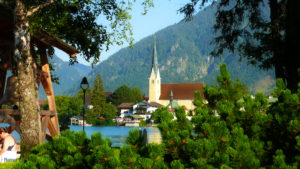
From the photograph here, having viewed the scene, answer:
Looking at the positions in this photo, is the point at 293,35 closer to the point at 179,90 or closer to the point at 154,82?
the point at 154,82

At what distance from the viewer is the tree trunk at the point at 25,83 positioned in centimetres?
945

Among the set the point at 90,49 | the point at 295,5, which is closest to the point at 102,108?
the point at 90,49

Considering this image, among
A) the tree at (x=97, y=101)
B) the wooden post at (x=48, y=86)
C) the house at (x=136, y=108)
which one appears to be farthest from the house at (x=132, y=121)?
the wooden post at (x=48, y=86)

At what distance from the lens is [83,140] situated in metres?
4.02

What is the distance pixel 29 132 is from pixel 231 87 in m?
6.42

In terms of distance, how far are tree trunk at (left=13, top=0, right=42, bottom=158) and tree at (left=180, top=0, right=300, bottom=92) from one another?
253 inches

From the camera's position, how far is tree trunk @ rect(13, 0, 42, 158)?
9.45 meters

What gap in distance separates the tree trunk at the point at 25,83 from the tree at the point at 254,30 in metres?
6.44

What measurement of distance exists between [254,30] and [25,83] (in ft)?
37.8

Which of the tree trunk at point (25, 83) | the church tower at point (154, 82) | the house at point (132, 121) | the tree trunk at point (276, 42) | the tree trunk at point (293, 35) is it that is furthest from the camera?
the church tower at point (154, 82)

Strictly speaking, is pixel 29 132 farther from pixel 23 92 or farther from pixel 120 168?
pixel 120 168

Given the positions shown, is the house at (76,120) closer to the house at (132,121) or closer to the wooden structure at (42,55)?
the house at (132,121)

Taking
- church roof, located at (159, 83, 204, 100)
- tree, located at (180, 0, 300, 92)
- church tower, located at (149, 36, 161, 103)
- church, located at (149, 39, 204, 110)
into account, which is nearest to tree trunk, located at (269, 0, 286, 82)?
tree, located at (180, 0, 300, 92)

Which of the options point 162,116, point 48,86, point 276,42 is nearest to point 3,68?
point 48,86
